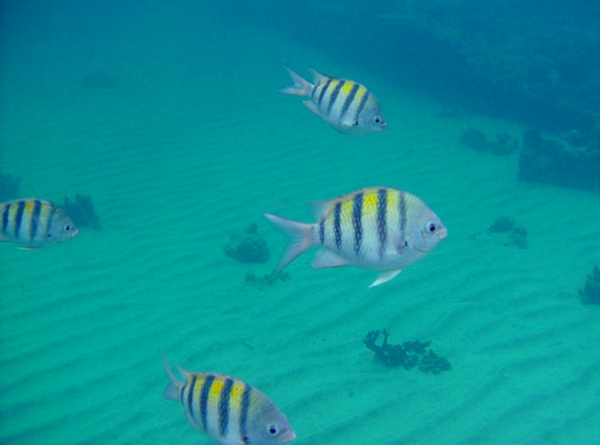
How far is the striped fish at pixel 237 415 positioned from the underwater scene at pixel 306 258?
2 centimetres

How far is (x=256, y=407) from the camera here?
2.69 m

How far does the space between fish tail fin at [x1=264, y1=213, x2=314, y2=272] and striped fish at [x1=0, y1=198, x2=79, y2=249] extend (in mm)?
3157

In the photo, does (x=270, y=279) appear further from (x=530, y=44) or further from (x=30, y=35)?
(x=30, y=35)

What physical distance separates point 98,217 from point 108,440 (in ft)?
22.1

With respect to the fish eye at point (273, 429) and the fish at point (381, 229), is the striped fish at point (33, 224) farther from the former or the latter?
the fish eye at point (273, 429)

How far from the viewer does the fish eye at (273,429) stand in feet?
8.81

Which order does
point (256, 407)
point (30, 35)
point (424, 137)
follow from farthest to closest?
point (30, 35)
point (424, 137)
point (256, 407)

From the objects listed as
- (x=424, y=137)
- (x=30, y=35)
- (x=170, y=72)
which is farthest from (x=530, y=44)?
(x=30, y=35)

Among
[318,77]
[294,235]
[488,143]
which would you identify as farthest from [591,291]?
[488,143]

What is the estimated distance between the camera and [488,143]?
15.6 meters

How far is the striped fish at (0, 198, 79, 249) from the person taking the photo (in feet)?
15.4

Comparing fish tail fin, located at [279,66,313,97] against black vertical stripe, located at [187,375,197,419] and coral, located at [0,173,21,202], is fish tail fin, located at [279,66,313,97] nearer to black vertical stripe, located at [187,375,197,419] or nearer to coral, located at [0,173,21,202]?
black vertical stripe, located at [187,375,197,419]

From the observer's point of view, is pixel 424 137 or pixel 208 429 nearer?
pixel 208 429

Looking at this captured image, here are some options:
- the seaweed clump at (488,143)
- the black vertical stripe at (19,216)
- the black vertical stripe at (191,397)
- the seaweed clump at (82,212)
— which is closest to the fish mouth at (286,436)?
the black vertical stripe at (191,397)
